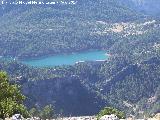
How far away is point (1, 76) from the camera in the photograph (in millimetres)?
91500

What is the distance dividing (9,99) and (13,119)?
2258cm

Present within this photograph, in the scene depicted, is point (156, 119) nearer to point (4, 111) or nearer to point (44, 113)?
point (4, 111)

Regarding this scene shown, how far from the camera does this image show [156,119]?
68938 millimetres

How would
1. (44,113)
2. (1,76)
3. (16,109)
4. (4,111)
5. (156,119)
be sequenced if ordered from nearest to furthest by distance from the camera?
1. (156,119)
2. (4,111)
3. (16,109)
4. (1,76)
5. (44,113)

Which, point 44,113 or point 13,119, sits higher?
point 13,119

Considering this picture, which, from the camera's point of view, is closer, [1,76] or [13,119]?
[13,119]

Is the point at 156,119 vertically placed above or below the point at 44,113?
above

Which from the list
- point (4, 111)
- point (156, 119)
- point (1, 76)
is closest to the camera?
point (156, 119)

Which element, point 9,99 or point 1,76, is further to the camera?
point 1,76

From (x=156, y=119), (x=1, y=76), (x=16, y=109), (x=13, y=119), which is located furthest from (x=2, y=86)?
(x=156, y=119)

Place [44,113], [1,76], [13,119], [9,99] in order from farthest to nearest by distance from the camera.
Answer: [44,113] < [1,76] < [9,99] < [13,119]

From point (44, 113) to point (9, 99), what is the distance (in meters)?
67.3

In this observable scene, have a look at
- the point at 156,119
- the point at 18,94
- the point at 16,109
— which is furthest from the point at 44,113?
the point at 156,119

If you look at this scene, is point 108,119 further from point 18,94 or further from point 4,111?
point 18,94
